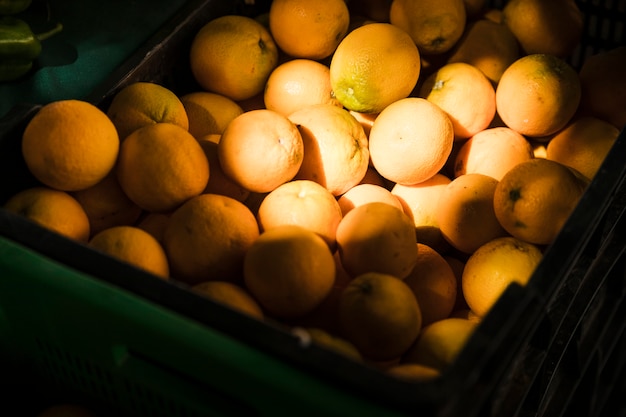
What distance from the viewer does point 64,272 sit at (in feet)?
2.94

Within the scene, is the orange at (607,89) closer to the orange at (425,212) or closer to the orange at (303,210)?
the orange at (425,212)

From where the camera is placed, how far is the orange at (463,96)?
4.54 ft

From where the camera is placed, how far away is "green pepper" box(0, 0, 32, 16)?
5.27 ft

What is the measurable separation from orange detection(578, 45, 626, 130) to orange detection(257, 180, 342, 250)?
0.65 meters

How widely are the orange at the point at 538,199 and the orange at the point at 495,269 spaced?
0.03 meters

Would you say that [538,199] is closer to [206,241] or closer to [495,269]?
[495,269]

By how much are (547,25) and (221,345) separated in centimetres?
113

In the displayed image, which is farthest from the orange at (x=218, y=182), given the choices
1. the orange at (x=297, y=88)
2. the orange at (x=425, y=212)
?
the orange at (x=425, y=212)

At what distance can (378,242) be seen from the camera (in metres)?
1.09

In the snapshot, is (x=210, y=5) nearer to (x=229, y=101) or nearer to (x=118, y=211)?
(x=229, y=101)

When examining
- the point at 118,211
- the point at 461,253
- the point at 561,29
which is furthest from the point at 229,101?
the point at 561,29

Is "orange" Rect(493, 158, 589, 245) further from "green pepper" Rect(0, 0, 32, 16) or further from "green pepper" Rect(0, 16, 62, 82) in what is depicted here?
"green pepper" Rect(0, 0, 32, 16)

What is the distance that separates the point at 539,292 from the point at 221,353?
0.43m

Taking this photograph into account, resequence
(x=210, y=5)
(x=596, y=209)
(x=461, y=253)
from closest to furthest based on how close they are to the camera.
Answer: (x=596, y=209) → (x=461, y=253) → (x=210, y=5)
